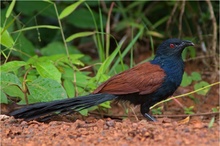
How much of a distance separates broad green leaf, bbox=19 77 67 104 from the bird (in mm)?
119

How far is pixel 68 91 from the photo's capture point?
4.37m

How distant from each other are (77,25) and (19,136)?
2601 mm

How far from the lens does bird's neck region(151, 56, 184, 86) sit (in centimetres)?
416

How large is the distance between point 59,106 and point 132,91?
552 millimetres

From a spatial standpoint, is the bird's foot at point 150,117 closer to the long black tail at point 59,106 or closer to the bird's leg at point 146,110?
the bird's leg at point 146,110

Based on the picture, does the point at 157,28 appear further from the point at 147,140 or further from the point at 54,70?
the point at 147,140

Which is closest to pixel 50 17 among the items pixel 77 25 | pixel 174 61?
pixel 77 25

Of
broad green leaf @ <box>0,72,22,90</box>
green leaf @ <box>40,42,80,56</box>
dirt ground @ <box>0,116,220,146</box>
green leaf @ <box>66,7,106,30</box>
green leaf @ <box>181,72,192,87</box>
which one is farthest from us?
green leaf @ <box>66,7,106,30</box>

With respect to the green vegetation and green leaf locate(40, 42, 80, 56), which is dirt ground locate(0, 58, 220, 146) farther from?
green leaf locate(40, 42, 80, 56)

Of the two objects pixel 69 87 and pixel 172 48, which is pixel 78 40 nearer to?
pixel 69 87

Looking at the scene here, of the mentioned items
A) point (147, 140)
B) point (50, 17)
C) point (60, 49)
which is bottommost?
point (147, 140)

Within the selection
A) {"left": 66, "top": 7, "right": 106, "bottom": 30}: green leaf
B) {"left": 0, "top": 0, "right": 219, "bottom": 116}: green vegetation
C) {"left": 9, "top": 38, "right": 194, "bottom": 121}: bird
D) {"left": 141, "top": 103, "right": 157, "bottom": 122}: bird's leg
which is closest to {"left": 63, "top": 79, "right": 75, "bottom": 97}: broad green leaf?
{"left": 0, "top": 0, "right": 219, "bottom": 116}: green vegetation

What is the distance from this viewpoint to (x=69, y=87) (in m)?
4.39

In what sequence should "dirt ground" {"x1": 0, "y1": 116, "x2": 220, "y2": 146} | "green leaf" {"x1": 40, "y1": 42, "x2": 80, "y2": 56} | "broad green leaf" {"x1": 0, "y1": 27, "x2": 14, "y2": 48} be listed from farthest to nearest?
"green leaf" {"x1": 40, "y1": 42, "x2": 80, "y2": 56} < "broad green leaf" {"x1": 0, "y1": 27, "x2": 14, "y2": 48} < "dirt ground" {"x1": 0, "y1": 116, "x2": 220, "y2": 146}
